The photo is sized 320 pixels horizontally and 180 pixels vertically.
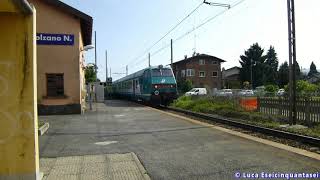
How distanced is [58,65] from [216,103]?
414 inches

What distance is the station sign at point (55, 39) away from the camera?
957 inches

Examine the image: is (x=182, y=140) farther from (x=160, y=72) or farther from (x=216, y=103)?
(x=160, y=72)

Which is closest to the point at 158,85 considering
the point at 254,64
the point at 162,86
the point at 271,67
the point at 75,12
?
the point at 162,86

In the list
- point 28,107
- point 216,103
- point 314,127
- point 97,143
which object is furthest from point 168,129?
point 216,103

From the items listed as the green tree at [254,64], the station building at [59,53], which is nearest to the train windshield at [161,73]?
the station building at [59,53]

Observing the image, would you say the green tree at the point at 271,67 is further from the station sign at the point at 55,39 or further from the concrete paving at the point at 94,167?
the concrete paving at the point at 94,167

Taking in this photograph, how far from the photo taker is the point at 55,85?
24594 mm

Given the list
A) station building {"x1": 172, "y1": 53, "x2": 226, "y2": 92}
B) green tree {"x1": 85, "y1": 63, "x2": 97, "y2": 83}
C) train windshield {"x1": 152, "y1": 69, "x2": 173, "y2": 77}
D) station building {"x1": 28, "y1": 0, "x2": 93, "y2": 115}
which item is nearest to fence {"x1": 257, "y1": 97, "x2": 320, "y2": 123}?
station building {"x1": 28, "y1": 0, "x2": 93, "y2": 115}

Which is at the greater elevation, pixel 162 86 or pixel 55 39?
pixel 55 39

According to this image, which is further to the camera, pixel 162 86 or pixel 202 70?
pixel 202 70

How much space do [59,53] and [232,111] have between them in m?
9.99

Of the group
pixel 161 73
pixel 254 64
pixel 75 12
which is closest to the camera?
pixel 75 12

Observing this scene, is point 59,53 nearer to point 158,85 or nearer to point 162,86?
point 158,85

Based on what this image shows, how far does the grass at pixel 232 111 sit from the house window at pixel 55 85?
8.72 m
